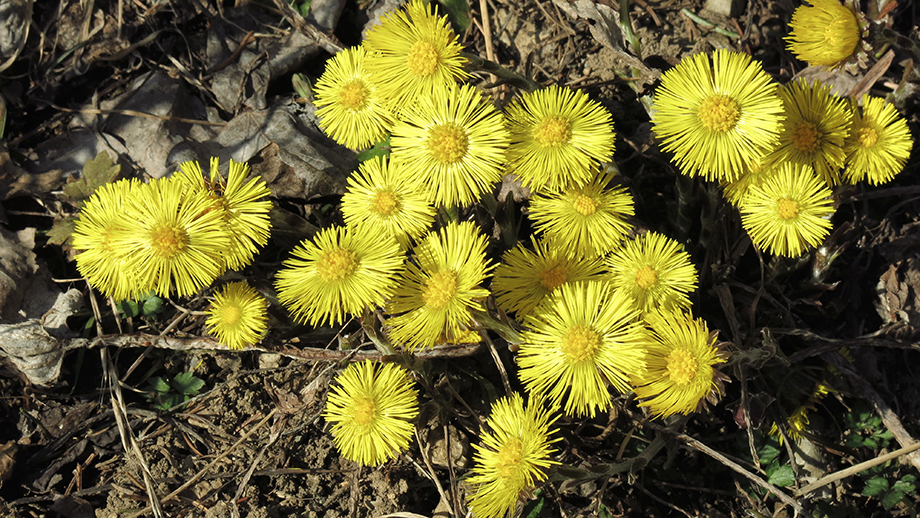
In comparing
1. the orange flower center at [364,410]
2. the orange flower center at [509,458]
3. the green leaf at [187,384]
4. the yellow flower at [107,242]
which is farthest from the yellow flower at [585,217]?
the green leaf at [187,384]

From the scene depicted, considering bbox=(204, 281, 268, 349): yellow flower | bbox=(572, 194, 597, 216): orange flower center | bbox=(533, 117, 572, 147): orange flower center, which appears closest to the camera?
bbox=(533, 117, 572, 147): orange flower center

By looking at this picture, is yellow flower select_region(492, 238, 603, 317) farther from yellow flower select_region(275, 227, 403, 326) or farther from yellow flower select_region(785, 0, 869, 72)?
yellow flower select_region(785, 0, 869, 72)

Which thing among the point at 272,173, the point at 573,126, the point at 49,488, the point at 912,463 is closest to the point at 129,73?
the point at 272,173

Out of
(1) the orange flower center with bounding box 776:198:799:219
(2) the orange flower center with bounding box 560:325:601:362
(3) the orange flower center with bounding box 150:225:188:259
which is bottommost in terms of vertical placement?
(2) the orange flower center with bounding box 560:325:601:362

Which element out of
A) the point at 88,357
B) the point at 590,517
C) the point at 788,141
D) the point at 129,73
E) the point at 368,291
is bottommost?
the point at 590,517

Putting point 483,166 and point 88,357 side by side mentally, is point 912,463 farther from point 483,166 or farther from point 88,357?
point 88,357

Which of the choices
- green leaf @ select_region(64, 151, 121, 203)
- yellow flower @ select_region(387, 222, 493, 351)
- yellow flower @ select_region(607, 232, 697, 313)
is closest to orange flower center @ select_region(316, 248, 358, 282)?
yellow flower @ select_region(387, 222, 493, 351)
